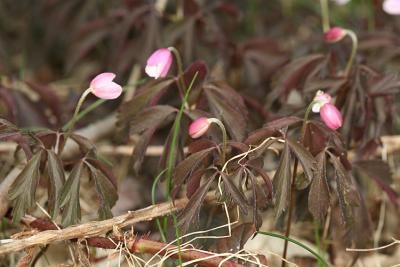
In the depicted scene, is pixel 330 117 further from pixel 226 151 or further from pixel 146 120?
pixel 146 120

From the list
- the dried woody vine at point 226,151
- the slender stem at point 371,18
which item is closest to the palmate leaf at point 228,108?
the dried woody vine at point 226,151

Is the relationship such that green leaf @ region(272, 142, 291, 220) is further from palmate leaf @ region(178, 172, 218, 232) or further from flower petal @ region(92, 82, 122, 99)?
flower petal @ region(92, 82, 122, 99)

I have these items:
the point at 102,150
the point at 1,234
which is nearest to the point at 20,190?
the point at 1,234

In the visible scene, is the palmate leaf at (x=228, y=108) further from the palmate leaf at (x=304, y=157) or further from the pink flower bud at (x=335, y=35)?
the pink flower bud at (x=335, y=35)

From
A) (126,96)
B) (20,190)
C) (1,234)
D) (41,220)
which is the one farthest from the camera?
(126,96)

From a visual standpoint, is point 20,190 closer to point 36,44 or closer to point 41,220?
point 41,220

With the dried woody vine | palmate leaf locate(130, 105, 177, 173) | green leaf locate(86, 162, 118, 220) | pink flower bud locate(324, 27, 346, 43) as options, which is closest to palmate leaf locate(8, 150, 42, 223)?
the dried woody vine
